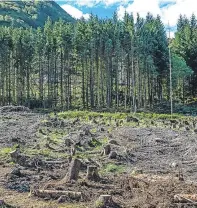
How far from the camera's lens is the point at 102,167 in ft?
61.7

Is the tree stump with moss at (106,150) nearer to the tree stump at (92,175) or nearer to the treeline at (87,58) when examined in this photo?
the tree stump at (92,175)

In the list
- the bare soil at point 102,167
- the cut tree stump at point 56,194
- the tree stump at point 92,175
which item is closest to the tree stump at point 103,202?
the bare soil at point 102,167

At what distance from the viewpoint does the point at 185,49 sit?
3310 inches

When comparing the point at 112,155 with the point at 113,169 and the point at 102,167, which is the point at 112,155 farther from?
the point at 113,169

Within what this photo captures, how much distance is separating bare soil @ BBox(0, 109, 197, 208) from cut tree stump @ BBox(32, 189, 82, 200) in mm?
64

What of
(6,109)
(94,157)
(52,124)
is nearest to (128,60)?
(6,109)

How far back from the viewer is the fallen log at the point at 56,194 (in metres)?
13.2

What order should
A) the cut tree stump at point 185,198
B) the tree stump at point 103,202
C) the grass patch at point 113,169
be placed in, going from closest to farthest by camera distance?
the tree stump at point 103,202 < the cut tree stump at point 185,198 < the grass patch at point 113,169

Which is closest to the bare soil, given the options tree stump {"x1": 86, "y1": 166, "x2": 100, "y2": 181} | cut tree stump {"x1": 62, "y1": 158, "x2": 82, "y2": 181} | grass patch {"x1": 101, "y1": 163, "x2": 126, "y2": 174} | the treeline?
grass patch {"x1": 101, "y1": 163, "x2": 126, "y2": 174}

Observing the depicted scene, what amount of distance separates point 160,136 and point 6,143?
945 cm

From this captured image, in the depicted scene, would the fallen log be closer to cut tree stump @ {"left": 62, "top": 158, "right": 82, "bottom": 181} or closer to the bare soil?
the bare soil

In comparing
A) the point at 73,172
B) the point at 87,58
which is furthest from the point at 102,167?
the point at 87,58

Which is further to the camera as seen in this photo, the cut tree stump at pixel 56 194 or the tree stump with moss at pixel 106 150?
the tree stump with moss at pixel 106 150

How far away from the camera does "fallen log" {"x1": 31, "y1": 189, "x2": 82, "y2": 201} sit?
1324cm
